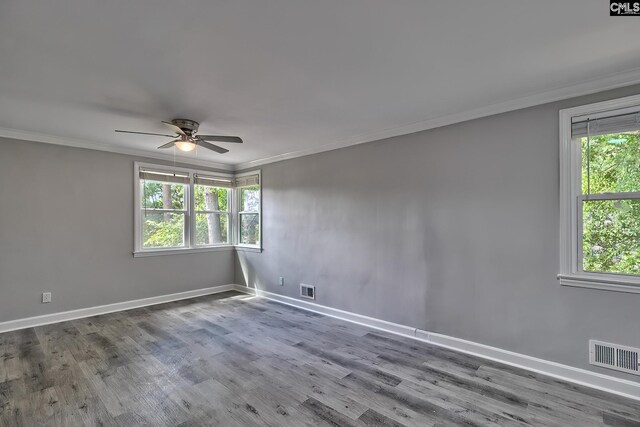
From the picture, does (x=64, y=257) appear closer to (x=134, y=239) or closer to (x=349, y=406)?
(x=134, y=239)

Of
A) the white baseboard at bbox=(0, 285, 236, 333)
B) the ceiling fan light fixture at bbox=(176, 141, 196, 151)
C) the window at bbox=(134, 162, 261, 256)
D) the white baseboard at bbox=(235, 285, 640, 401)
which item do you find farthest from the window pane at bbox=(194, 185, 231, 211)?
the white baseboard at bbox=(235, 285, 640, 401)

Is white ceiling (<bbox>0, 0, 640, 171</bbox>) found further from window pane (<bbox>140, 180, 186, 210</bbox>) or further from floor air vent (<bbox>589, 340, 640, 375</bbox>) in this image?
floor air vent (<bbox>589, 340, 640, 375</bbox>)

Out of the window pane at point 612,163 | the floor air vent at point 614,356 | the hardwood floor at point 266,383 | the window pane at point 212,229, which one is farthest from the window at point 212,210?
the floor air vent at point 614,356

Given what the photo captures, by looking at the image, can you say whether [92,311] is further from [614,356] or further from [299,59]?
[614,356]

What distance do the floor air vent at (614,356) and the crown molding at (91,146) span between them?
568 cm

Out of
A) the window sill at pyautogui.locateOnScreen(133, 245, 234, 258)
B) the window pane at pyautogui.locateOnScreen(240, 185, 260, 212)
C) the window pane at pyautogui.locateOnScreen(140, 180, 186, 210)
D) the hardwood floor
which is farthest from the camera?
the window pane at pyautogui.locateOnScreen(240, 185, 260, 212)

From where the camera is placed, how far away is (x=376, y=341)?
346 centimetres

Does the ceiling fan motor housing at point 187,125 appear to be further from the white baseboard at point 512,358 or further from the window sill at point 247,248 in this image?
the white baseboard at point 512,358

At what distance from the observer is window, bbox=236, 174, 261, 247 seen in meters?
5.69

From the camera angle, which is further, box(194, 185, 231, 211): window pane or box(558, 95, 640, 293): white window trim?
box(194, 185, 231, 211): window pane

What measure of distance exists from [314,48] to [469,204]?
2177 millimetres

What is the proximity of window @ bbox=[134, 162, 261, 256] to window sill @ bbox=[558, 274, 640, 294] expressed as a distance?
14.4ft

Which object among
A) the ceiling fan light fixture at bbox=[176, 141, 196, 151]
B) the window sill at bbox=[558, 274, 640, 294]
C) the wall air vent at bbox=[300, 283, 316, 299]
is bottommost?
the wall air vent at bbox=[300, 283, 316, 299]

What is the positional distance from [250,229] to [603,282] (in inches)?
196
